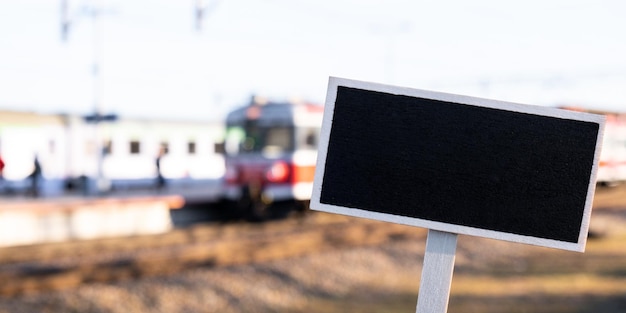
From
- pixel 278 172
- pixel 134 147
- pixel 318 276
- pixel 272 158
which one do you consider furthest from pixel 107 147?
pixel 318 276

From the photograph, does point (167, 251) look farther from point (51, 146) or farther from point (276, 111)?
point (51, 146)

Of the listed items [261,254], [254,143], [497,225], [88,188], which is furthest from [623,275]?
[88,188]

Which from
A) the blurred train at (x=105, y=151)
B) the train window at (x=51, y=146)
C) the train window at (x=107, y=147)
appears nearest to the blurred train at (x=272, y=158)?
the blurred train at (x=105, y=151)

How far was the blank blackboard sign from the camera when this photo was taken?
1.67 meters

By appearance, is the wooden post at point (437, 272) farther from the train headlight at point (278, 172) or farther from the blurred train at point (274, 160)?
the train headlight at point (278, 172)

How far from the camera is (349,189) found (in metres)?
1.72

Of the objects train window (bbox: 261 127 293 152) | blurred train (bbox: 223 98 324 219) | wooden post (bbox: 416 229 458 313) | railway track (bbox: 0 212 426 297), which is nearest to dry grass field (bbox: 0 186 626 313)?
railway track (bbox: 0 212 426 297)

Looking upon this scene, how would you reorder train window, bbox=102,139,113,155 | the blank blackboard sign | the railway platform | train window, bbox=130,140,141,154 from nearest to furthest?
1. the blank blackboard sign
2. the railway platform
3. train window, bbox=102,139,113,155
4. train window, bbox=130,140,141,154

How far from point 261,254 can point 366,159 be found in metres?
8.64

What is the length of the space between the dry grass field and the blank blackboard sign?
5.93 meters

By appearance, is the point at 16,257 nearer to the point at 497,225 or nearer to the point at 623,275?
the point at 623,275

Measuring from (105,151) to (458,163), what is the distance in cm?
2376

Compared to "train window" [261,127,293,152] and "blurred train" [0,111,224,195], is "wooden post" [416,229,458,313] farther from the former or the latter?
"blurred train" [0,111,224,195]

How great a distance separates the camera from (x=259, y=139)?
16.6 meters
